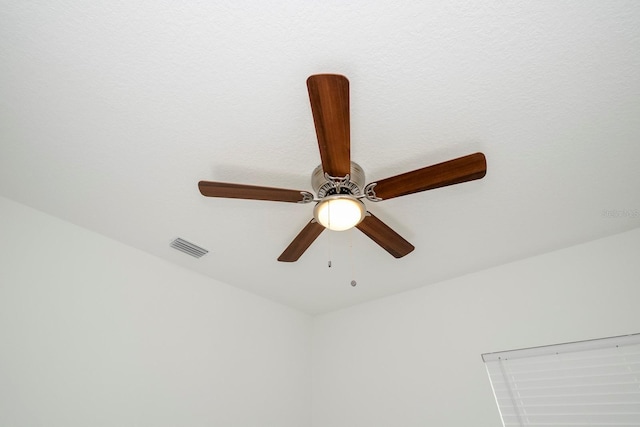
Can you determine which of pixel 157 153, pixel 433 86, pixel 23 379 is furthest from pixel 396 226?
pixel 23 379

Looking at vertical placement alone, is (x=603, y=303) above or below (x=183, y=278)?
below

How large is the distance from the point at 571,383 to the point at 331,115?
6.59ft

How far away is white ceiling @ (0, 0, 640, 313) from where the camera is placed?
2.88ft

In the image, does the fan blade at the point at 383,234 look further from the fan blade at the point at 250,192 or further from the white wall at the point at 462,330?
the white wall at the point at 462,330

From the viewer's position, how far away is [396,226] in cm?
172

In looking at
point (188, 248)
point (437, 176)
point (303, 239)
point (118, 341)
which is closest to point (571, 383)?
point (437, 176)

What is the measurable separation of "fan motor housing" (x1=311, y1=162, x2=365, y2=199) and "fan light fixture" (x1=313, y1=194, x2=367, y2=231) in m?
0.04

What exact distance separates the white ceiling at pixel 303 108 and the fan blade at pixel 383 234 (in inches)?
9.2

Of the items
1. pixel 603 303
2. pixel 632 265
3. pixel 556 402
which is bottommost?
pixel 556 402

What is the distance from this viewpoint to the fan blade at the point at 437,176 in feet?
3.28

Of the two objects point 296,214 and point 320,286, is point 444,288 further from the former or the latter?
point 296,214

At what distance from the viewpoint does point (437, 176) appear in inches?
41.1

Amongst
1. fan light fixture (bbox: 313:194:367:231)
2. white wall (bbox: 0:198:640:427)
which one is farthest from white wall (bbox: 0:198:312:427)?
fan light fixture (bbox: 313:194:367:231)

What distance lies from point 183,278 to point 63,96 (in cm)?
136
